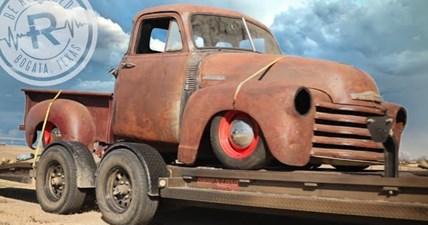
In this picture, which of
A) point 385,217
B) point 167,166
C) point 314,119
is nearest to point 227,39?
point 167,166

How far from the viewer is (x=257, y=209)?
207 inches

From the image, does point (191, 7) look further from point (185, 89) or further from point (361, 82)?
point (361, 82)

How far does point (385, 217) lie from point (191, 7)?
150 inches

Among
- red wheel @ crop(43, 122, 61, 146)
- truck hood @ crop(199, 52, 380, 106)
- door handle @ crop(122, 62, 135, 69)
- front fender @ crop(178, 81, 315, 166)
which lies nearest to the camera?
front fender @ crop(178, 81, 315, 166)

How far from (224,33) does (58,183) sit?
306 cm

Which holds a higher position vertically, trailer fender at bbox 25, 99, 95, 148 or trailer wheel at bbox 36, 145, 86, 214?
trailer fender at bbox 25, 99, 95, 148

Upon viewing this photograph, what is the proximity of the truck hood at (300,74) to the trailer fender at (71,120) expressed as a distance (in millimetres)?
2462

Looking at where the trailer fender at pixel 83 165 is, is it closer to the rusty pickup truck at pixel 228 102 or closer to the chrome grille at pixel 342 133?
the rusty pickup truck at pixel 228 102

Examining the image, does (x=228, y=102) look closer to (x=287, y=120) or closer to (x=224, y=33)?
(x=287, y=120)

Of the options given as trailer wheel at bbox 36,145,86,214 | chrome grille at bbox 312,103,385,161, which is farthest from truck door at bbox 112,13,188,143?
chrome grille at bbox 312,103,385,161

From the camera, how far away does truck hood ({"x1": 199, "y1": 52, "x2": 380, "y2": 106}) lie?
5.33 meters

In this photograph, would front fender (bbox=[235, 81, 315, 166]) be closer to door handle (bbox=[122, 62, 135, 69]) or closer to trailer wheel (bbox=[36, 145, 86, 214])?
door handle (bbox=[122, 62, 135, 69])

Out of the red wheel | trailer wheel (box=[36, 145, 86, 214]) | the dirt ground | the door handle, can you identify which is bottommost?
the dirt ground

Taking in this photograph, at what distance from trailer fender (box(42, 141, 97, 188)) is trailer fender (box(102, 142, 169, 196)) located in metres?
1.12
